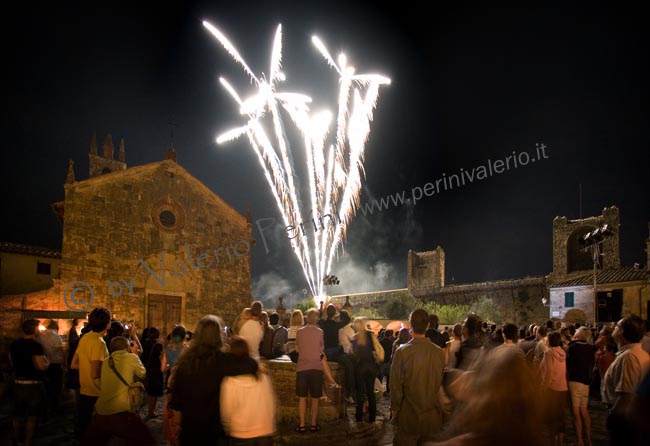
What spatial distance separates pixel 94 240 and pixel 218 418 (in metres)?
18.6

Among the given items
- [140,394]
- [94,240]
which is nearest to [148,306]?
[94,240]

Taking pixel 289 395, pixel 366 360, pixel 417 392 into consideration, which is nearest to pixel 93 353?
pixel 417 392

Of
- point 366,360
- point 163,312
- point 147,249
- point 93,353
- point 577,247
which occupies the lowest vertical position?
point 163,312

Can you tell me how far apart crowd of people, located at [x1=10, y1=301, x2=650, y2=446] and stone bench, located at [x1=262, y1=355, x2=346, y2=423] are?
144 mm

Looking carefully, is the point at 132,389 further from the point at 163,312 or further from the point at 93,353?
the point at 163,312

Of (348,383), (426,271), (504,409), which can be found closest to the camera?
(504,409)

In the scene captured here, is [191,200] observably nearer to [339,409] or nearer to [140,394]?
[339,409]

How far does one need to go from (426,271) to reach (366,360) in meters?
32.0

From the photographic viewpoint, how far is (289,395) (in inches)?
329

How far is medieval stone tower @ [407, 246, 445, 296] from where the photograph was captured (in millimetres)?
38688

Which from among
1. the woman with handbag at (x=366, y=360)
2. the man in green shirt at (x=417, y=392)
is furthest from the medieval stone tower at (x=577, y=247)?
the man in green shirt at (x=417, y=392)

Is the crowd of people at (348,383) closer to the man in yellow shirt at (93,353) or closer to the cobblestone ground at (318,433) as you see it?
the man in yellow shirt at (93,353)

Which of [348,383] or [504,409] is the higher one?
[504,409]

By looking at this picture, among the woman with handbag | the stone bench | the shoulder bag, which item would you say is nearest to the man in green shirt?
the shoulder bag
